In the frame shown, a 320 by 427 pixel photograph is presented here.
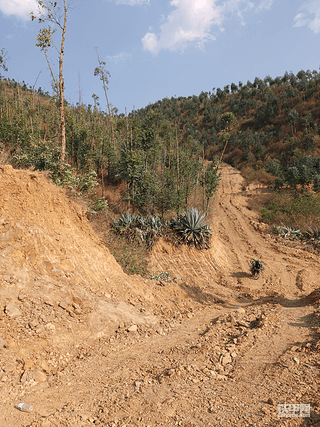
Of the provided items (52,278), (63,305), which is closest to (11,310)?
(63,305)

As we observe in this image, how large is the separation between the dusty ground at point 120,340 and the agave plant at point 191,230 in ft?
8.10

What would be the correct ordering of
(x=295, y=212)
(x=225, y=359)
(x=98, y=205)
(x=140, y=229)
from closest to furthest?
(x=225, y=359)
(x=98, y=205)
(x=140, y=229)
(x=295, y=212)

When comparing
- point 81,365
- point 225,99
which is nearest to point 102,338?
point 81,365

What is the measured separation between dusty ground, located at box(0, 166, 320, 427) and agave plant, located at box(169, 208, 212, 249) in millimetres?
2467

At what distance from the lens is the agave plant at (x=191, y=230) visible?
33.9 ft

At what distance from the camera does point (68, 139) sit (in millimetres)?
16609

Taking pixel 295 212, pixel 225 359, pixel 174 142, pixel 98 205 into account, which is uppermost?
pixel 174 142

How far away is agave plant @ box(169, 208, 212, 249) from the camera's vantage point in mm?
10336

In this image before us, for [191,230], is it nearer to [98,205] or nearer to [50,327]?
[98,205]

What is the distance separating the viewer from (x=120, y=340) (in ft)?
15.9

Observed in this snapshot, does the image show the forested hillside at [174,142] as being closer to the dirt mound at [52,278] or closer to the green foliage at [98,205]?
the green foliage at [98,205]

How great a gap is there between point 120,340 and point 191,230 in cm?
610

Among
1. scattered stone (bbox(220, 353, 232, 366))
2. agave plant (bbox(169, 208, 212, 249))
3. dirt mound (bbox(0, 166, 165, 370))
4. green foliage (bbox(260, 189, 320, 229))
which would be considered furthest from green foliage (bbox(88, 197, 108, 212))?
green foliage (bbox(260, 189, 320, 229))

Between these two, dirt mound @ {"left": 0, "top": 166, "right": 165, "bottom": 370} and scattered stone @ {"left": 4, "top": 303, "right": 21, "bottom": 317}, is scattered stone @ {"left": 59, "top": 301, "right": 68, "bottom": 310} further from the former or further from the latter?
scattered stone @ {"left": 4, "top": 303, "right": 21, "bottom": 317}
